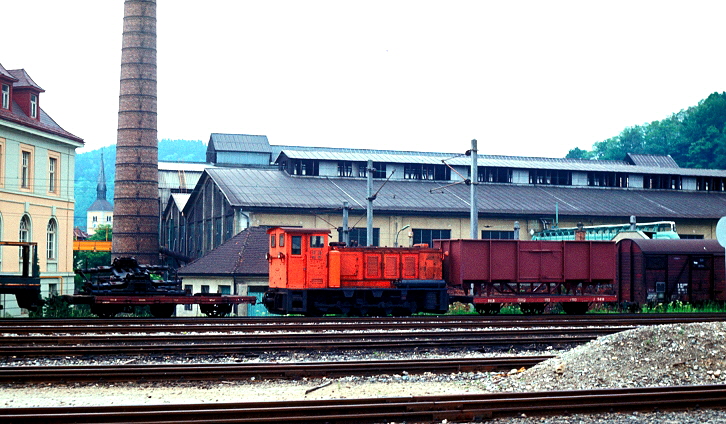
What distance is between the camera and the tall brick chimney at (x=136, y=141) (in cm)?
4831

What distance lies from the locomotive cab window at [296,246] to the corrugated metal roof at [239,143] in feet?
188

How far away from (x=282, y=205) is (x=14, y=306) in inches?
630

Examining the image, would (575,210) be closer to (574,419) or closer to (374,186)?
(374,186)

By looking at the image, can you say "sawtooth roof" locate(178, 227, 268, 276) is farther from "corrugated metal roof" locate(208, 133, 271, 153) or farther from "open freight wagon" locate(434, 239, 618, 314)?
"corrugated metal roof" locate(208, 133, 271, 153)

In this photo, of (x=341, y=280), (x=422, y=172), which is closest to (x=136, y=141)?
(x=422, y=172)

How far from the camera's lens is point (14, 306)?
112 ft

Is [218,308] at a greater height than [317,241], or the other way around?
[317,241]

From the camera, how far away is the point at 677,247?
31688 mm

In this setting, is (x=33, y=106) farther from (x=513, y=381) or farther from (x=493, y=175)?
(x=513, y=381)

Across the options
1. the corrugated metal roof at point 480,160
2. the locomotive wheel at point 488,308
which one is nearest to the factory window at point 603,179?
the corrugated metal roof at point 480,160

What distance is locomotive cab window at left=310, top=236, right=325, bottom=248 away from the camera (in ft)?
81.4

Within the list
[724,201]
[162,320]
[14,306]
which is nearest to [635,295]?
[162,320]

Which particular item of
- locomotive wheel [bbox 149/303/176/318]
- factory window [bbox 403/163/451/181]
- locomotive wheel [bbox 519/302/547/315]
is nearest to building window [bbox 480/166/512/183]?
factory window [bbox 403/163/451/181]

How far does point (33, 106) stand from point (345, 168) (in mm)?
21600
